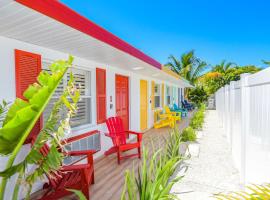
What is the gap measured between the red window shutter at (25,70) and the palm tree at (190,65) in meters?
22.0

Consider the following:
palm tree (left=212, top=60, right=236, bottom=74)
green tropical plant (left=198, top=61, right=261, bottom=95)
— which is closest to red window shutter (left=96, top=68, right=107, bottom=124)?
green tropical plant (left=198, top=61, right=261, bottom=95)

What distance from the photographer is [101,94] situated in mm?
5781

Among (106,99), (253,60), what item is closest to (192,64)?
(106,99)

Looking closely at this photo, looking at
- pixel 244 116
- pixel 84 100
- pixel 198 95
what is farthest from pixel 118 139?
pixel 198 95

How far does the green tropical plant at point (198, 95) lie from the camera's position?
78.8ft

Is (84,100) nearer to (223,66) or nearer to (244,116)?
(244,116)

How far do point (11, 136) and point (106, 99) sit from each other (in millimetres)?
4562

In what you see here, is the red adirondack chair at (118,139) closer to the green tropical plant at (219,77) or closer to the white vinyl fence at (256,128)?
the white vinyl fence at (256,128)

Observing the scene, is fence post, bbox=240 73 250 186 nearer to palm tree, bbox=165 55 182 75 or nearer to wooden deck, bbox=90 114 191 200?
wooden deck, bbox=90 114 191 200

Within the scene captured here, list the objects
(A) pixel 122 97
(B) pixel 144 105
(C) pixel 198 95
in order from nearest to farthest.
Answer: (A) pixel 122 97, (B) pixel 144 105, (C) pixel 198 95

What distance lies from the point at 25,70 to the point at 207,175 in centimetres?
385

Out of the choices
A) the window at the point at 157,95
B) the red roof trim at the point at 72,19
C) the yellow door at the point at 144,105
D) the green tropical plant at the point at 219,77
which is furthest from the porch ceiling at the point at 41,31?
the green tropical plant at the point at 219,77

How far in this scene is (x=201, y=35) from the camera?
30.0 metres

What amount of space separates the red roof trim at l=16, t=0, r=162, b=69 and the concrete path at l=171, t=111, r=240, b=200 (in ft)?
8.40
